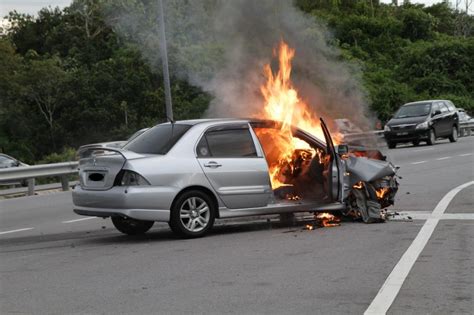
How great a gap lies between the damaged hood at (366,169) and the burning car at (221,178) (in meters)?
0.01

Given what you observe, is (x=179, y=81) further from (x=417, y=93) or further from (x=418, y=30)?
(x=418, y=30)

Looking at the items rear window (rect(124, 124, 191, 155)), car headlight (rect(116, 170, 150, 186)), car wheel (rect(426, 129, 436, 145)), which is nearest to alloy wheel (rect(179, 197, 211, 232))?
car headlight (rect(116, 170, 150, 186))

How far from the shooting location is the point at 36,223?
13.2 metres

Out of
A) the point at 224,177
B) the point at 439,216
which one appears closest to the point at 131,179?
the point at 224,177

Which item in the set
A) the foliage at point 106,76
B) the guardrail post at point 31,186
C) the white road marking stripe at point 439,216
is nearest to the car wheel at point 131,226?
the white road marking stripe at point 439,216

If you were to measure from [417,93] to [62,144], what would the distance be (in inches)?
951

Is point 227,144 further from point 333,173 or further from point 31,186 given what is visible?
point 31,186

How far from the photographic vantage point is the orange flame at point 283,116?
35.5 feet

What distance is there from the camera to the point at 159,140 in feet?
33.5

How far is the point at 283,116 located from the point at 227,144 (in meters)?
1.76

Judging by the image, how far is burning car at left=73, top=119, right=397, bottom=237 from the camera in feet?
31.3

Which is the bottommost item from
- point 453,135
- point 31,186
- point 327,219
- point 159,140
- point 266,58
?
point 327,219

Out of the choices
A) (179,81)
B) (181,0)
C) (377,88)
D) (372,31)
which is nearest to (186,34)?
(181,0)

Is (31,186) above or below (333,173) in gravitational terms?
below
